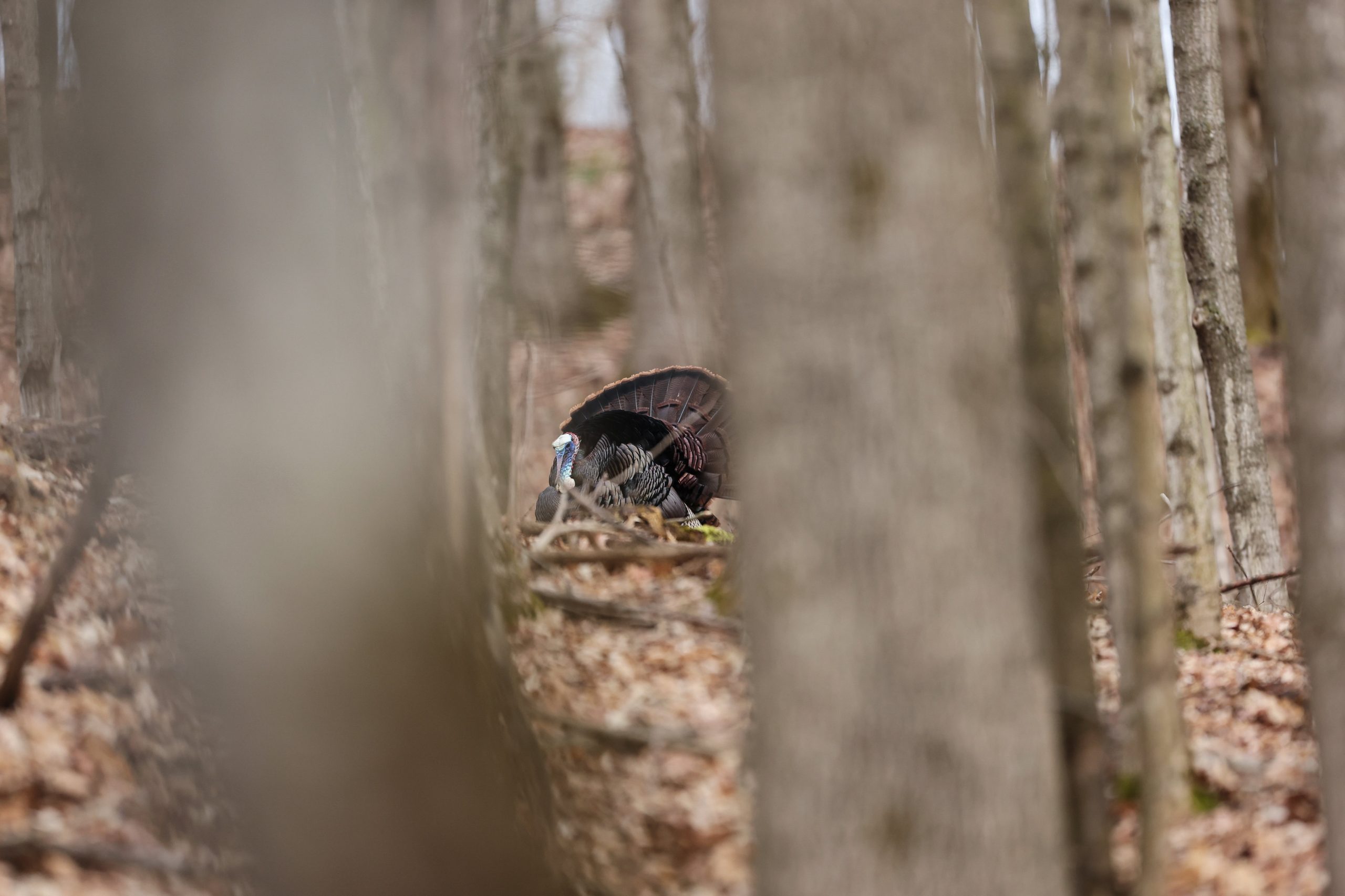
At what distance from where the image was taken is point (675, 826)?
3.18m

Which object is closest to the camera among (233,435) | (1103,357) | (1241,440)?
(233,435)

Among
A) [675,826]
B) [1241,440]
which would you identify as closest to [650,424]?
[1241,440]

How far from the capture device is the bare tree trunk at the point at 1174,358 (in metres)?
4.44

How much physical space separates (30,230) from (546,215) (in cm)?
576

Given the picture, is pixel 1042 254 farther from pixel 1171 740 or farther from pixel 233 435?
pixel 233 435

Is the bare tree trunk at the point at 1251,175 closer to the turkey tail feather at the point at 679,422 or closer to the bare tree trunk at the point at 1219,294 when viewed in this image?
the bare tree trunk at the point at 1219,294

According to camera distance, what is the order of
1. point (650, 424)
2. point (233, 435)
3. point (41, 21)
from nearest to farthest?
point (233, 435)
point (41, 21)
point (650, 424)

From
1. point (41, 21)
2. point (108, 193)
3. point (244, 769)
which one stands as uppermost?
point (41, 21)

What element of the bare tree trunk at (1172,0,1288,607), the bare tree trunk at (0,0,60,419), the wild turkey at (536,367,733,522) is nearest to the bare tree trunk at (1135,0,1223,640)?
the bare tree trunk at (1172,0,1288,607)

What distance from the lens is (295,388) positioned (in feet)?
7.27

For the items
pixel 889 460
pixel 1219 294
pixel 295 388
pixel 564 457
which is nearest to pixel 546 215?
pixel 564 457

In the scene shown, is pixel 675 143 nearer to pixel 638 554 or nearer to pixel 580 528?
pixel 580 528

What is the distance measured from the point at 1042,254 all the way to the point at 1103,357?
308 millimetres

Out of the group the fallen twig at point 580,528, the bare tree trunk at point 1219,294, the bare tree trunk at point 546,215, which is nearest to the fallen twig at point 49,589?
the fallen twig at point 580,528
